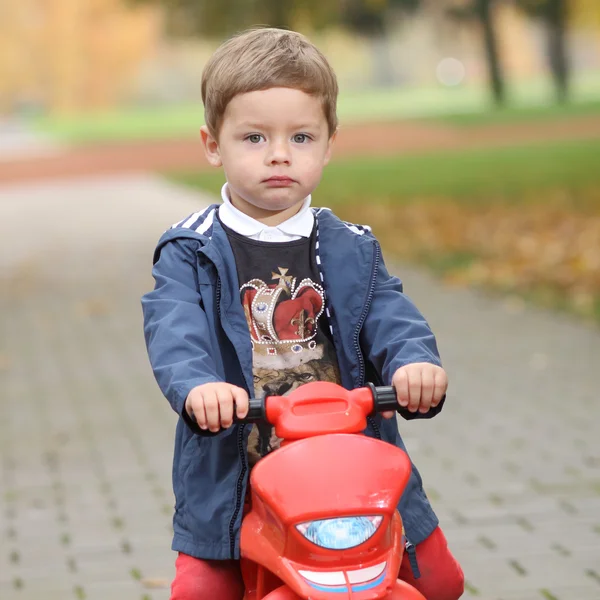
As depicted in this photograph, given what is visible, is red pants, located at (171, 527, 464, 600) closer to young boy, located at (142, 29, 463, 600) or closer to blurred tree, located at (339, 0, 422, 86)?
young boy, located at (142, 29, 463, 600)

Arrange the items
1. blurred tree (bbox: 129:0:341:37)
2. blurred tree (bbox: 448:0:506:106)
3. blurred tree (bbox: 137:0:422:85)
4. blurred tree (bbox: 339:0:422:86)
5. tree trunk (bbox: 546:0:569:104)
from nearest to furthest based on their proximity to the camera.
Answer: blurred tree (bbox: 129:0:341:37) < blurred tree (bbox: 137:0:422:85) < blurred tree (bbox: 339:0:422:86) < blurred tree (bbox: 448:0:506:106) < tree trunk (bbox: 546:0:569:104)

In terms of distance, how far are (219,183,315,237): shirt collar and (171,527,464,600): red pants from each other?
721mm

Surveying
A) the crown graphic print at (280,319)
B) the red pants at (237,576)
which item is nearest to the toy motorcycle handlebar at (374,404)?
the crown graphic print at (280,319)

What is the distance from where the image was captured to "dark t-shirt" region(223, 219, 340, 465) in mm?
2812

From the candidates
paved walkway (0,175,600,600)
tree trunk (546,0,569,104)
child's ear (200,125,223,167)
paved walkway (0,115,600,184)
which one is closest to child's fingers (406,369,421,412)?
child's ear (200,125,223,167)

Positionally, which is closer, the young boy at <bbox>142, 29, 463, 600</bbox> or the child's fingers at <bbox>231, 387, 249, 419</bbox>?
the child's fingers at <bbox>231, 387, 249, 419</bbox>

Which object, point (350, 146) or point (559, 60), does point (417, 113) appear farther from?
point (350, 146)

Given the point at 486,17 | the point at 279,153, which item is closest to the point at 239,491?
the point at 279,153

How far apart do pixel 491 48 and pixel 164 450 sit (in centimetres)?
3972

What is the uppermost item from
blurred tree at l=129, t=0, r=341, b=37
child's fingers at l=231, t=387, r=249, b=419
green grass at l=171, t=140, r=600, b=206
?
child's fingers at l=231, t=387, r=249, b=419

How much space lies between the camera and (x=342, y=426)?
2361mm

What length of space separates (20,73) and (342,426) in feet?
230

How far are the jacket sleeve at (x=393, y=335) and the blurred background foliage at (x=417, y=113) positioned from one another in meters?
6.48

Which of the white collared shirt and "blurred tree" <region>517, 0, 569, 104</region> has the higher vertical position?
the white collared shirt
